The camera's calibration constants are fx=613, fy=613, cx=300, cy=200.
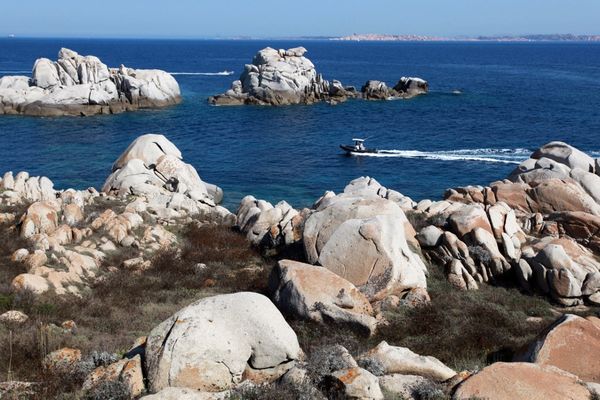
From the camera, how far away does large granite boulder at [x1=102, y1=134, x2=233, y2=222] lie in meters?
32.4

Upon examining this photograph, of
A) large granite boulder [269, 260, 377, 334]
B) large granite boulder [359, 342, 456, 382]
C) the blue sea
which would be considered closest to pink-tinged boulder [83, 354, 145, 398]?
large granite boulder [359, 342, 456, 382]

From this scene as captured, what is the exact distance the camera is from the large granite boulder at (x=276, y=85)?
98.5m

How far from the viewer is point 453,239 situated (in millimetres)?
23156

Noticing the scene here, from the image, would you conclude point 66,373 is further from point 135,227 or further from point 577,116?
point 577,116

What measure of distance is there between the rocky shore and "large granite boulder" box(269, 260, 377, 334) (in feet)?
0.14

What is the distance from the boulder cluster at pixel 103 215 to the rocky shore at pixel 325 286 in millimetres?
99

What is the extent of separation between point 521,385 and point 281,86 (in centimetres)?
9169

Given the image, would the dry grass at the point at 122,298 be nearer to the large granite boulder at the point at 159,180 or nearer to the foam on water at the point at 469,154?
the large granite boulder at the point at 159,180

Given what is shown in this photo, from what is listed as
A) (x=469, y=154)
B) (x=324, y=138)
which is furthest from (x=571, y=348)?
(x=324, y=138)

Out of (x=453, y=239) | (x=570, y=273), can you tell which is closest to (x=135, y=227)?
(x=453, y=239)

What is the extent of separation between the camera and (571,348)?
1381cm

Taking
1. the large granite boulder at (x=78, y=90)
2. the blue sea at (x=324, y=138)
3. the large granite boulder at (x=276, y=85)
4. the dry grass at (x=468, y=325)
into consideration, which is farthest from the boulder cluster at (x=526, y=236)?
the large granite boulder at (x=276, y=85)

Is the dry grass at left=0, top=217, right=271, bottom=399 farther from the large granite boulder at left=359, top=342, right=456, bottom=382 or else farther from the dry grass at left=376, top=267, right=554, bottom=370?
the large granite boulder at left=359, top=342, right=456, bottom=382

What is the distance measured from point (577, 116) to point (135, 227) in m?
71.9
